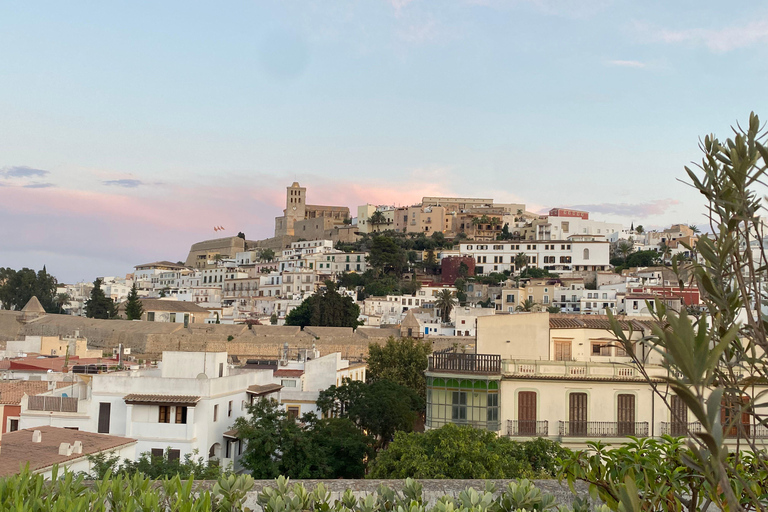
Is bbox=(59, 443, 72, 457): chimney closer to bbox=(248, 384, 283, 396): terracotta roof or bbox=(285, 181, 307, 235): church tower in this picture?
bbox=(248, 384, 283, 396): terracotta roof

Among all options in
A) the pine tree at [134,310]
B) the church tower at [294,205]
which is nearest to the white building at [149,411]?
the pine tree at [134,310]

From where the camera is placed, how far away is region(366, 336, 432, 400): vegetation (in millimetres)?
33375

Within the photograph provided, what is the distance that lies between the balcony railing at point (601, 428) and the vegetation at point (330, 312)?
4776 centimetres

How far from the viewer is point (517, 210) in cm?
11431

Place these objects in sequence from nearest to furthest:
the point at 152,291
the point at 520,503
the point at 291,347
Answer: the point at 520,503, the point at 291,347, the point at 152,291

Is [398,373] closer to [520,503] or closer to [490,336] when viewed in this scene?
[490,336]

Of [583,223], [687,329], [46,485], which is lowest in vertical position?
[46,485]

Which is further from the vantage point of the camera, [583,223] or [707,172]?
[583,223]

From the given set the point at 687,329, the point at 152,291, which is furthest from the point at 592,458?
the point at 152,291

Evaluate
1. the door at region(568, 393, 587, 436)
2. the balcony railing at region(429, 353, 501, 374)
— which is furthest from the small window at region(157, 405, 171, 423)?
the door at region(568, 393, 587, 436)

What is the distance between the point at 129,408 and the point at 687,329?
18639mm

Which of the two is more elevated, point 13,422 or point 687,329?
point 687,329

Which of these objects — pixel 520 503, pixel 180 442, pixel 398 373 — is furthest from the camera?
pixel 398 373

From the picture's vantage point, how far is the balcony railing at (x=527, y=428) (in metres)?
15.7
